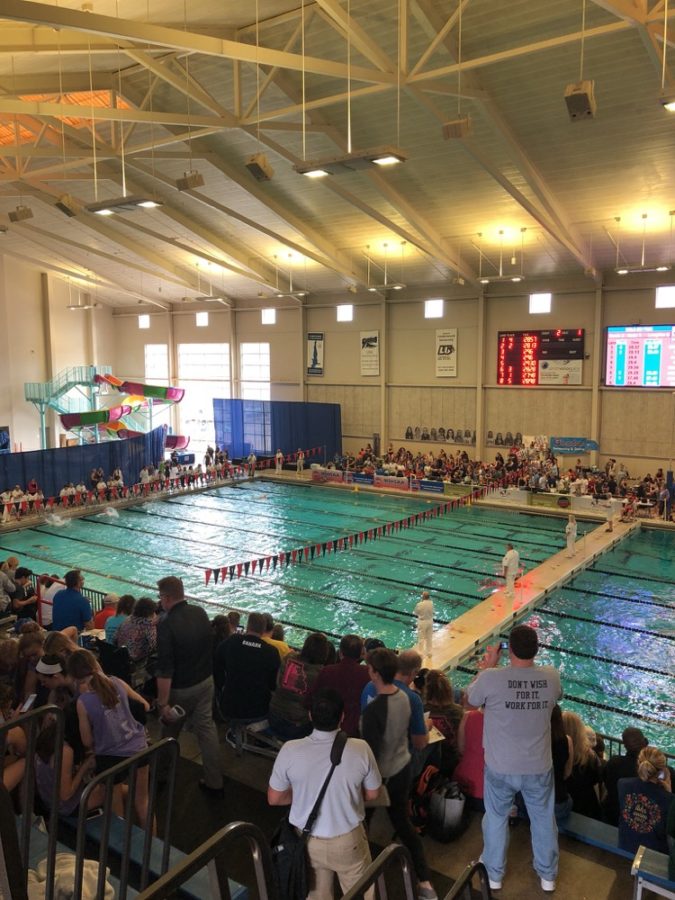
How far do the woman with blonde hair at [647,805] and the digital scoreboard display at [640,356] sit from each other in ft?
59.2

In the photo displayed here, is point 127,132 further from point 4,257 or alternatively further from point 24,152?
point 4,257

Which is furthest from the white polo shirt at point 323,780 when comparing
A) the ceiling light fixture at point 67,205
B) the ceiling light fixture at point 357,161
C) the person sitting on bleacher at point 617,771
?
the ceiling light fixture at point 67,205

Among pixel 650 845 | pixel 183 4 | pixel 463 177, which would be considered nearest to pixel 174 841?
pixel 650 845

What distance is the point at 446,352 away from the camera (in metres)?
24.4

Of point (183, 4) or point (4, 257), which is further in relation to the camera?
point (4, 257)

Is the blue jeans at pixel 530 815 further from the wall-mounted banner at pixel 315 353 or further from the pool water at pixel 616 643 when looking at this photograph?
the wall-mounted banner at pixel 315 353

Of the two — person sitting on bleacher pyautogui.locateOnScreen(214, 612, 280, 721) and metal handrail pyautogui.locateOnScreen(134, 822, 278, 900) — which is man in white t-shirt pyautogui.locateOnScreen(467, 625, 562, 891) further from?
metal handrail pyautogui.locateOnScreen(134, 822, 278, 900)

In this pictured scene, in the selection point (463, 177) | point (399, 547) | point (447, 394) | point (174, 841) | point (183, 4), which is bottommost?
point (399, 547)

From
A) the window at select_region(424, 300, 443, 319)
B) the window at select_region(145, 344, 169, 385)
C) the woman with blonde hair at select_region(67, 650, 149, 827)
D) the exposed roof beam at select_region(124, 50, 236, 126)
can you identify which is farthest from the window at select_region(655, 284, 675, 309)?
the window at select_region(145, 344, 169, 385)

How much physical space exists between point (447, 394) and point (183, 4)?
1574 centimetres

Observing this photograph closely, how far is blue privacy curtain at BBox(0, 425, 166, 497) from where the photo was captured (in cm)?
1983

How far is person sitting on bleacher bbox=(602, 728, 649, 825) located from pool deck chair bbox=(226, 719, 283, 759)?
85.1 inches

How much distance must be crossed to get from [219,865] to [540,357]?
2192cm

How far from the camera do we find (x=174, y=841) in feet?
13.2
